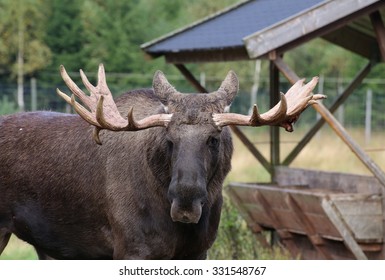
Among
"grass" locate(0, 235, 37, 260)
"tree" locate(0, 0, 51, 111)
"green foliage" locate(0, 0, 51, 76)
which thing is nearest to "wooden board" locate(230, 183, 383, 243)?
"grass" locate(0, 235, 37, 260)

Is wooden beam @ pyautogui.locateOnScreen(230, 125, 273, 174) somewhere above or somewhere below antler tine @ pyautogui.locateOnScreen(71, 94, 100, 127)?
below

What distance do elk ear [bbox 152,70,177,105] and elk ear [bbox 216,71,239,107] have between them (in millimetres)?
344

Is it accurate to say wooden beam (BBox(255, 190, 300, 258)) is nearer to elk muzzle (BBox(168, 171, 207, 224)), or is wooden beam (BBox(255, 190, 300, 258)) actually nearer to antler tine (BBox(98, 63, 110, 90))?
antler tine (BBox(98, 63, 110, 90))

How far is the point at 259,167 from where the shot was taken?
76.9ft

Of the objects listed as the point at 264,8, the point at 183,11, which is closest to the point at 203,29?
the point at 264,8

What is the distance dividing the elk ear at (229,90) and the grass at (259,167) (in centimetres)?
428

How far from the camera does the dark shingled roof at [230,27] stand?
13.2 m

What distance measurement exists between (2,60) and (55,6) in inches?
108

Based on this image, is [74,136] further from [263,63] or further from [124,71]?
[263,63]

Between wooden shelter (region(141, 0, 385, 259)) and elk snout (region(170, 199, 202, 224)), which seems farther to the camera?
wooden shelter (region(141, 0, 385, 259))

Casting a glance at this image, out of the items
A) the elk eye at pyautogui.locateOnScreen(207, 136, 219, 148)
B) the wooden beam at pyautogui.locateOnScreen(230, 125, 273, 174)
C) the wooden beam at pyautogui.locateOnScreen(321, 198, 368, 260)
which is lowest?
the wooden beam at pyautogui.locateOnScreen(321, 198, 368, 260)

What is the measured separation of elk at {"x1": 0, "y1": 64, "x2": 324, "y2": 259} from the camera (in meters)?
8.09

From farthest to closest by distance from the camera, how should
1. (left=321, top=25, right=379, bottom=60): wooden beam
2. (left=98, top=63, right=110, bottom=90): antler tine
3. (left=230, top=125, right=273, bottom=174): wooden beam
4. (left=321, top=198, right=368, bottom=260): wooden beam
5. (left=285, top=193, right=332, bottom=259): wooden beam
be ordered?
(left=321, top=25, right=379, bottom=60): wooden beam < (left=230, top=125, right=273, bottom=174): wooden beam < (left=285, top=193, right=332, bottom=259): wooden beam < (left=321, top=198, right=368, bottom=260): wooden beam < (left=98, top=63, right=110, bottom=90): antler tine

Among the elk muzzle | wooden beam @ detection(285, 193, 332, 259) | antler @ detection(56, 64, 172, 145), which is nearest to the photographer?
the elk muzzle
